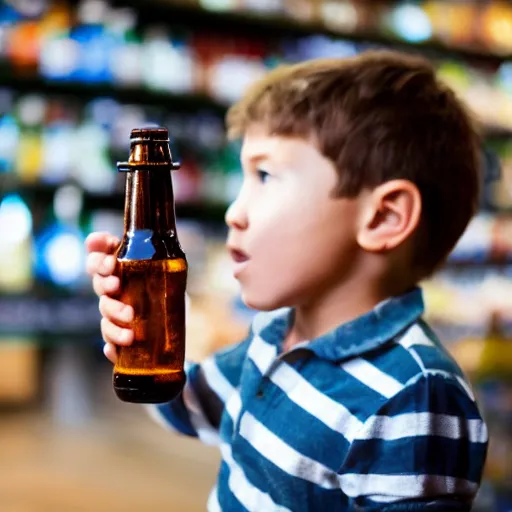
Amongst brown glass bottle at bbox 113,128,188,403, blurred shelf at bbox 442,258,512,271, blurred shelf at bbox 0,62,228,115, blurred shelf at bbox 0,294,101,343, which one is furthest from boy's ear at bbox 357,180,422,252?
blurred shelf at bbox 442,258,512,271

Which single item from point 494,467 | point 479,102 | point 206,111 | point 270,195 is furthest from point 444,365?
point 479,102

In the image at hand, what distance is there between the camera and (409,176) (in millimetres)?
889

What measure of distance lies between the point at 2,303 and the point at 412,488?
8.26 feet

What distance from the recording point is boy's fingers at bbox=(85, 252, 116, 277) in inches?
30.6

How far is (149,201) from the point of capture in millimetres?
757

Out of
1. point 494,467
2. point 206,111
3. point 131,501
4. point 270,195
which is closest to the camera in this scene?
point 270,195

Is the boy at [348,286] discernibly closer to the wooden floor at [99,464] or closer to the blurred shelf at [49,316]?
the wooden floor at [99,464]

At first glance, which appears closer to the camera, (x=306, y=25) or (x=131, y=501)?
(x=131, y=501)

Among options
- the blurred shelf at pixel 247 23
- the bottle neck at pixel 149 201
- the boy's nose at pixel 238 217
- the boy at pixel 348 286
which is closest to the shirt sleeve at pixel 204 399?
the boy at pixel 348 286

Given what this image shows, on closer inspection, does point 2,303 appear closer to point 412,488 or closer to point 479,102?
point 412,488

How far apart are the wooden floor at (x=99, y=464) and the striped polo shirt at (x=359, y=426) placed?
167 centimetres

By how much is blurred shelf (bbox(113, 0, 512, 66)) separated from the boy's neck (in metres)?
2.58

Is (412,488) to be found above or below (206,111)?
above

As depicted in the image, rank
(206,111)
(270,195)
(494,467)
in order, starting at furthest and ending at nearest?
1. (206,111)
2. (494,467)
3. (270,195)
